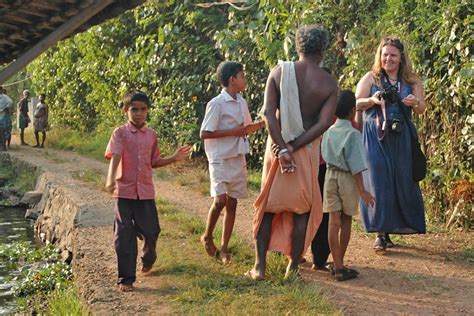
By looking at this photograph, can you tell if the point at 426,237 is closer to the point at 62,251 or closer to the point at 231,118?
the point at 231,118

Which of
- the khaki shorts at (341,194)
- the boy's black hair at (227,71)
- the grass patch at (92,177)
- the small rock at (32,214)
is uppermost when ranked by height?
the boy's black hair at (227,71)

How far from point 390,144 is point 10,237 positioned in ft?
22.1

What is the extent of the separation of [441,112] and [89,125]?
43.5 feet

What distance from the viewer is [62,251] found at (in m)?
9.31

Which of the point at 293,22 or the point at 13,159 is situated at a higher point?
the point at 293,22

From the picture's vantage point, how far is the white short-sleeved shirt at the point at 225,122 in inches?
234

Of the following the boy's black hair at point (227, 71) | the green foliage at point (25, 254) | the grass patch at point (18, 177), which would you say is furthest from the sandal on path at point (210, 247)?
the grass patch at point (18, 177)

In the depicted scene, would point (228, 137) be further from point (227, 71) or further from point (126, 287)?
point (126, 287)

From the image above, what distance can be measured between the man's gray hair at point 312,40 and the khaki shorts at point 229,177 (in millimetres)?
1182

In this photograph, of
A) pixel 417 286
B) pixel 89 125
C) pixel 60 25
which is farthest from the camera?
pixel 89 125

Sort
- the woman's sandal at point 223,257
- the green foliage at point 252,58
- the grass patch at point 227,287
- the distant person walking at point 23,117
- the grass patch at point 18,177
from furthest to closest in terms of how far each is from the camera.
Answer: the distant person walking at point 23,117, the grass patch at point 18,177, the green foliage at point 252,58, the woman's sandal at point 223,257, the grass patch at point 227,287

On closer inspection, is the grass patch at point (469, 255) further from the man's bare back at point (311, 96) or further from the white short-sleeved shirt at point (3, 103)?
the white short-sleeved shirt at point (3, 103)

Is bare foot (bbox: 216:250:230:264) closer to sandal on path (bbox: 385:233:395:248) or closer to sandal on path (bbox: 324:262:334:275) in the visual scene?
sandal on path (bbox: 324:262:334:275)

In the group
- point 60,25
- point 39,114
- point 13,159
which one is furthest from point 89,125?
point 60,25
